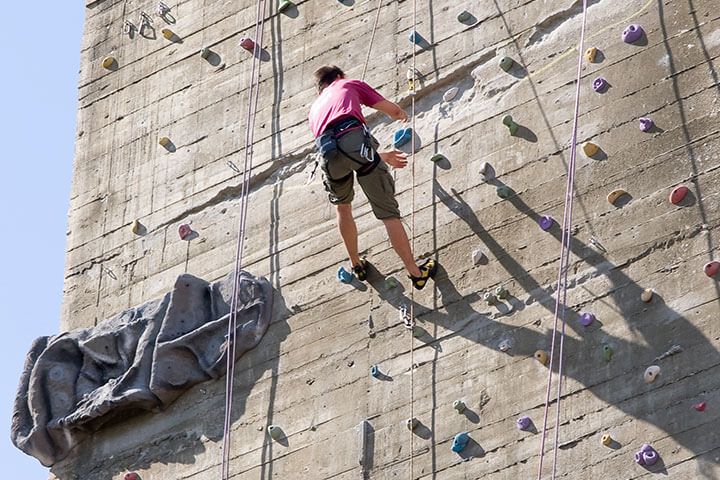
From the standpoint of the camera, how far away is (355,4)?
38.5ft

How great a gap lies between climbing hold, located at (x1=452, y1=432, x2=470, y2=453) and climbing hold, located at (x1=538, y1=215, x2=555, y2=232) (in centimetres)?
104

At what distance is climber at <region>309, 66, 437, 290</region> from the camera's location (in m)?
10.4

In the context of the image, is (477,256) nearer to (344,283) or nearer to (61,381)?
(344,283)

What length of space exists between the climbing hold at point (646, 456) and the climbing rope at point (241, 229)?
88.1 inches

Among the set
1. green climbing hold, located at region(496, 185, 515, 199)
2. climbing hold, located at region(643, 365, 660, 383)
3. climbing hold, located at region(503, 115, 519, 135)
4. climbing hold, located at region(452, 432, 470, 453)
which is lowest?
climbing hold, located at region(643, 365, 660, 383)

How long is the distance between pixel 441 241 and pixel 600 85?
1060mm

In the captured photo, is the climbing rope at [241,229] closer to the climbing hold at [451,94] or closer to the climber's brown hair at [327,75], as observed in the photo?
the climber's brown hair at [327,75]

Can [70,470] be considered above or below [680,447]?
above

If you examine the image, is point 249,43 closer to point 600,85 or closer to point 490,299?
point 600,85

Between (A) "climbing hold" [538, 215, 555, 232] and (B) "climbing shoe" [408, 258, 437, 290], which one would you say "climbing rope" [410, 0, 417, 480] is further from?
(A) "climbing hold" [538, 215, 555, 232]

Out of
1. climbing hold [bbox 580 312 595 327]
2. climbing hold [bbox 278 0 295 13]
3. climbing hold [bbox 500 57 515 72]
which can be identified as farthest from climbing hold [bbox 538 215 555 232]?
climbing hold [bbox 278 0 295 13]

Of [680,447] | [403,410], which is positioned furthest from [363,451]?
[680,447]

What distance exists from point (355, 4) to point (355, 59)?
34cm

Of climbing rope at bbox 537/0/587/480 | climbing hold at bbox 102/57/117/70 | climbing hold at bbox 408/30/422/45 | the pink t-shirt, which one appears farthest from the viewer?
climbing hold at bbox 102/57/117/70
